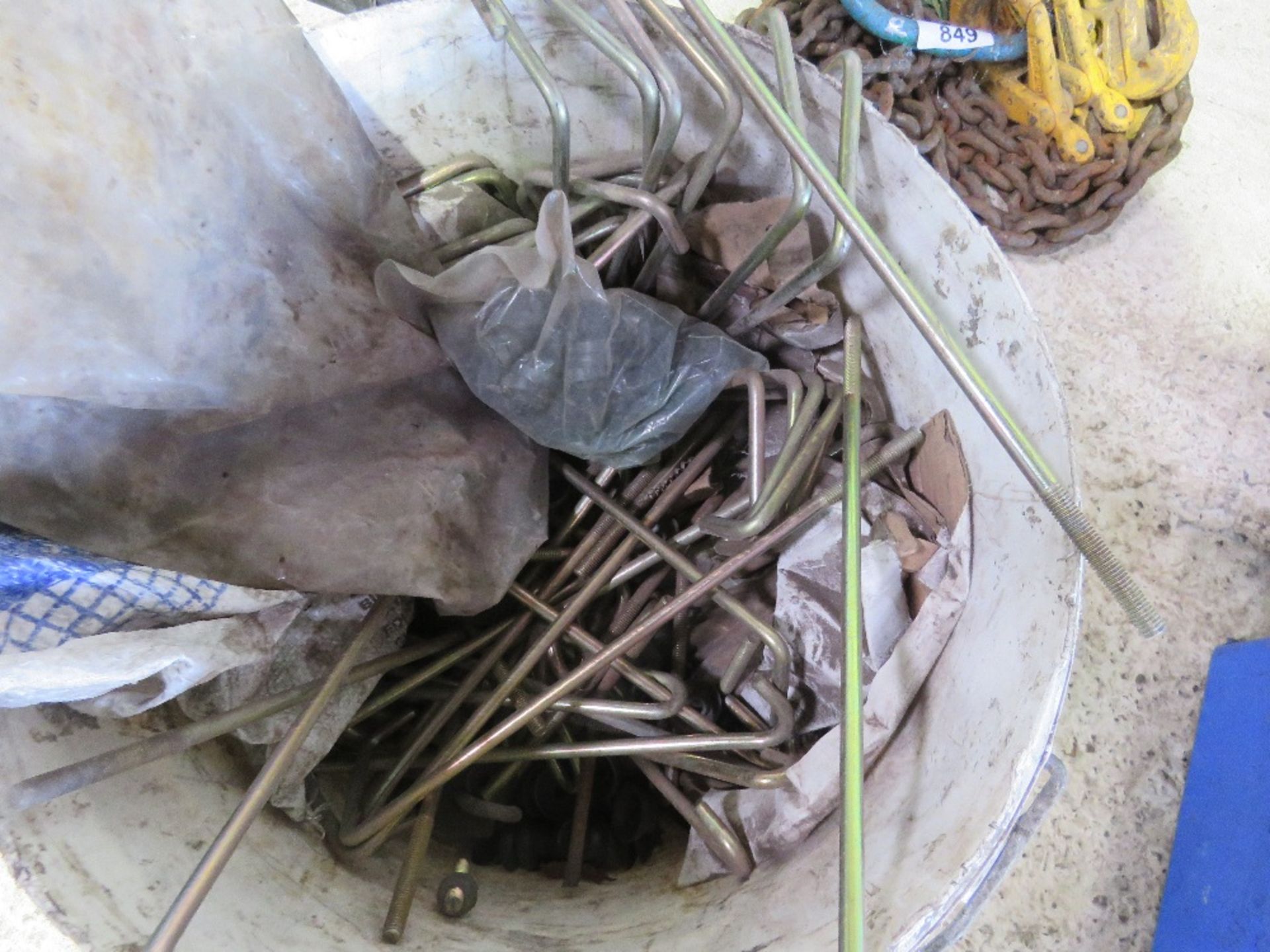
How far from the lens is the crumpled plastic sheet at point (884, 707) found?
64 cm

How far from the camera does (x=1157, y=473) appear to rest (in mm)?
1093

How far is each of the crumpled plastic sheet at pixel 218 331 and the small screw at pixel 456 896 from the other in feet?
0.74

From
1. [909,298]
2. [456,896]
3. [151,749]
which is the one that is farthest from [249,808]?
[909,298]

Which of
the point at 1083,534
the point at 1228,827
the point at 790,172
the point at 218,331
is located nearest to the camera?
the point at 1083,534

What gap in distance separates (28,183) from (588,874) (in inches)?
28.6

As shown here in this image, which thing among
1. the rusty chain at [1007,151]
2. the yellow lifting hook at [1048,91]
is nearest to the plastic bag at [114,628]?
the rusty chain at [1007,151]

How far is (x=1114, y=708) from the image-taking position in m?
1.01

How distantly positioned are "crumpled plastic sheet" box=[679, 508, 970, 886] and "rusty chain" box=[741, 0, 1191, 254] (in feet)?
2.14

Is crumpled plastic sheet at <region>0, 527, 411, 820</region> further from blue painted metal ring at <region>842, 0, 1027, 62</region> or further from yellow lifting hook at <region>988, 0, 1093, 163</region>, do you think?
yellow lifting hook at <region>988, 0, 1093, 163</region>

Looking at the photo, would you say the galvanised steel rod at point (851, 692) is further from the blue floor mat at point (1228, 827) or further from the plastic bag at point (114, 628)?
the blue floor mat at point (1228, 827)

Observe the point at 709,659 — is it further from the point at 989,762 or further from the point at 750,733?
the point at 989,762

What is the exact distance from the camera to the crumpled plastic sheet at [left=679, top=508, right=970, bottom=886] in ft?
2.11

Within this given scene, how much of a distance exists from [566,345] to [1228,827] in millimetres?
893

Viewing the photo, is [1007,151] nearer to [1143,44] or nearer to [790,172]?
[1143,44]
